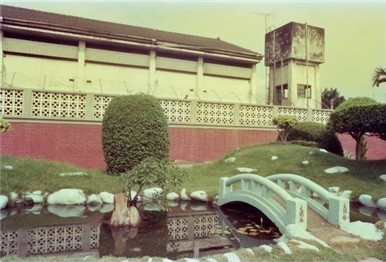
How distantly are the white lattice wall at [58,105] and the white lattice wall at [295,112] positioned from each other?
378 inches

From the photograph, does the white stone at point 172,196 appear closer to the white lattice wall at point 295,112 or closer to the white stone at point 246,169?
the white stone at point 246,169

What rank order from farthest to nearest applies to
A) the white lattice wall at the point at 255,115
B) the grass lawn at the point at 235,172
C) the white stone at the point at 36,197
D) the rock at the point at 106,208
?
the white lattice wall at the point at 255,115 → the grass lawn at the point at 235,172 → the white stone at the point at 36,197 → the rock at the point at 106,208

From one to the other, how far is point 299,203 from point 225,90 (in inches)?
647

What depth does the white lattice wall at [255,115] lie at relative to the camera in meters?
16.0

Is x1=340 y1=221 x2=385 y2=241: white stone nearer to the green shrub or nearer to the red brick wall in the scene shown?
the red brick wall

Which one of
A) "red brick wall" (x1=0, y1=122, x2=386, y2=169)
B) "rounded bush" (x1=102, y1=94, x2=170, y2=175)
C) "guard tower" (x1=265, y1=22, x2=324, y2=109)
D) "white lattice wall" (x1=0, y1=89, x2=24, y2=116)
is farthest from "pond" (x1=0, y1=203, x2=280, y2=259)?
"guard tower" (x1=265, y1=22, x2=324, y2=109)

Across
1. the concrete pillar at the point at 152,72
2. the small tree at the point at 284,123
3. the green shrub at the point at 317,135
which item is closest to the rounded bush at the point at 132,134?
the small tree at the point at 284,123

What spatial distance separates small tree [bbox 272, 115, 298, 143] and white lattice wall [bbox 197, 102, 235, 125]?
2.13 meters

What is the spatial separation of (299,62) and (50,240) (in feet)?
76.5

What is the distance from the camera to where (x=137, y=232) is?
6.71 metres

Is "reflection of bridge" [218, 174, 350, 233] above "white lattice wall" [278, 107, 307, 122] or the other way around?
the other way around

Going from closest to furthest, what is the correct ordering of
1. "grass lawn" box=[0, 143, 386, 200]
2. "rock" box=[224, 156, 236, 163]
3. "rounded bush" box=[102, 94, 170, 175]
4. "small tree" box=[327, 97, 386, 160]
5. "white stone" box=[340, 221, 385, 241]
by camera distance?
"white stone" box=[340, 221, 385, 241] < "grass lawn" box=[0, 143, 386, 200] < "rounded bush" box=[102, 94, 170, 175] < "small tree" box=[327, 97, 386, 160] < "rock" box=[224, 156, 236, 163]

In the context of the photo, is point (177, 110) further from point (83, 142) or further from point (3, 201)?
Result: point (3, 201)

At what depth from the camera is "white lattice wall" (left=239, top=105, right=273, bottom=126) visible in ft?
52.6
